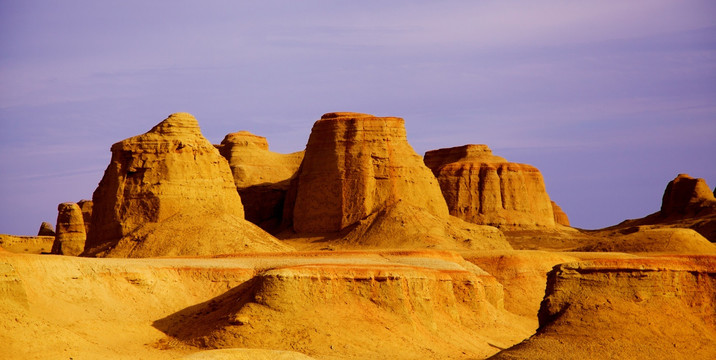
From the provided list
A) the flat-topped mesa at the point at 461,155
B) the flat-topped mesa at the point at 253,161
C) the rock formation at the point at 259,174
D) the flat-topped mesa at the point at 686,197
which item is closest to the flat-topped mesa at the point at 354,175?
the rock formation at the point at 259,174

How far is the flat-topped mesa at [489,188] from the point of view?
102581 millimetres

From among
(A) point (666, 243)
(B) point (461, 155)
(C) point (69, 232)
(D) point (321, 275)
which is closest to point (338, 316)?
(D) point (321, 275)

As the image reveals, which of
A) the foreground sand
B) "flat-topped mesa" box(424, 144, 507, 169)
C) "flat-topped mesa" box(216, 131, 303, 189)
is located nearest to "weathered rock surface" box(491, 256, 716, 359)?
the foreground sand

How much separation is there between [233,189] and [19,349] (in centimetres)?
3031

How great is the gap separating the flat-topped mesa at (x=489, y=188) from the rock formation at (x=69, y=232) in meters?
37.9

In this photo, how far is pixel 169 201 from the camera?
177ft

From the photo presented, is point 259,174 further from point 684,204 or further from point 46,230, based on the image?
point 684,204

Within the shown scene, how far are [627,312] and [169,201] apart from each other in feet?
94.9

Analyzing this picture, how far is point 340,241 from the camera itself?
67125 mm

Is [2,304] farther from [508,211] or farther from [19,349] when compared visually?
→ [508,211]

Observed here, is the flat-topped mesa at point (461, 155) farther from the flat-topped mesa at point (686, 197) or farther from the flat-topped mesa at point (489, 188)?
the flat-topped mesa at point (686, 197)

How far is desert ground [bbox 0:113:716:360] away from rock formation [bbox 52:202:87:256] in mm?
171

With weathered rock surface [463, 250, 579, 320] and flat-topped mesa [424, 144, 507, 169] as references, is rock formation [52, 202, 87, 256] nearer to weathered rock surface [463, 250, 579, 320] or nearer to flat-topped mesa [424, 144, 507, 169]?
weathered rock surface [463, 250, 579, 320]

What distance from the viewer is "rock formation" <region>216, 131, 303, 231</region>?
253 ft
